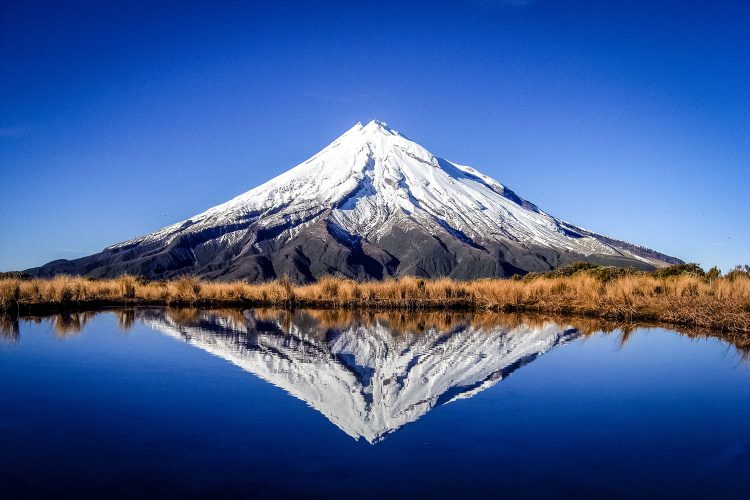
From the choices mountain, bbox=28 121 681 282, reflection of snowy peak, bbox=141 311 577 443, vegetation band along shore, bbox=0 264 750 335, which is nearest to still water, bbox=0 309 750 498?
reflection of snowy peak, bbox=141 311 577 443

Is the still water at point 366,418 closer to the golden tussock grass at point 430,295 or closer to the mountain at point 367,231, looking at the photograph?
the golden tussock grass at point 430,295

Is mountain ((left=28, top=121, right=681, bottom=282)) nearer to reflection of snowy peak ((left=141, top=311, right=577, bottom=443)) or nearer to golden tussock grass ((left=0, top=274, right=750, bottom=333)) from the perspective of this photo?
golden tussock grass ((left=0, top=274, right=750, bottom=333))

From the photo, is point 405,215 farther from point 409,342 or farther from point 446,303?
point 409,342

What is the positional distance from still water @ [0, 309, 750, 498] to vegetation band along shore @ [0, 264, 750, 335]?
557cm

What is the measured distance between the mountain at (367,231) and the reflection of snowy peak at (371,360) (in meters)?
78.2

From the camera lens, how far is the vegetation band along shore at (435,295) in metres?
17.0

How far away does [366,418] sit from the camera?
6.34 m

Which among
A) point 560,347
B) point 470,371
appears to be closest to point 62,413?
point 470,371

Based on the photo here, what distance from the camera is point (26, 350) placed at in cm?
979

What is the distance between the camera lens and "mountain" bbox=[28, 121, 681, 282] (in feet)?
335

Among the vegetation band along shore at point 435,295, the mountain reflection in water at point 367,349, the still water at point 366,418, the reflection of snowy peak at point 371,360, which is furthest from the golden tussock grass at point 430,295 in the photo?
the still water at point 366,418

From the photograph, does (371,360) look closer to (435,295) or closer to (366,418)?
(366,418)

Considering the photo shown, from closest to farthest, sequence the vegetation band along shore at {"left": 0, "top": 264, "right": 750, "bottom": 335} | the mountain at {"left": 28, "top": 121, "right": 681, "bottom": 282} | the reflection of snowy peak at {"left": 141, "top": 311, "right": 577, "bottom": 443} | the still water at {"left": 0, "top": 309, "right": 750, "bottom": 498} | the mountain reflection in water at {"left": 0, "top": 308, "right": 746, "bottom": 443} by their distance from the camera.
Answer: the still water at {"left": 0, "top": 309, "right": 750, "bottom": 498}
the reflection of snowy peak at {"left": 141, "top": 311, "right": 577, "bottom": 443}
the mountain reflection in water at {"left": 0, "top": 308, "right": 746, "bottom": 443}
the vegetation band along shore at {"left": 0, "top": 264, "right": 750, "bottom": 335}
the mountain at {"left": 28, "top": 121, "right": 681, "bottom": 282}

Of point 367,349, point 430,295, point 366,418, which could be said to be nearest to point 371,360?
point 367,349
